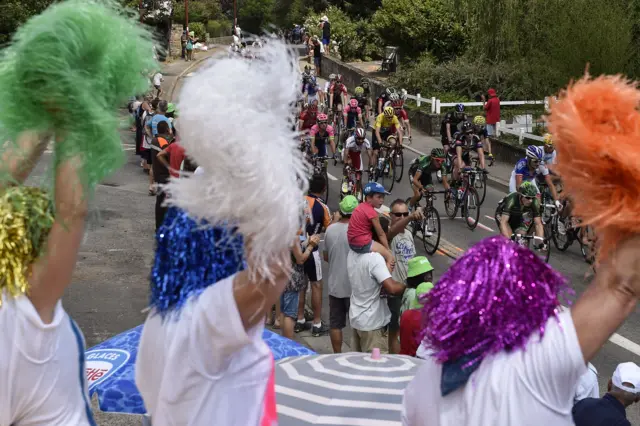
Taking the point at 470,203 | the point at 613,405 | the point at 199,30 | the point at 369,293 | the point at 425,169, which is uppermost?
the point at 613,405

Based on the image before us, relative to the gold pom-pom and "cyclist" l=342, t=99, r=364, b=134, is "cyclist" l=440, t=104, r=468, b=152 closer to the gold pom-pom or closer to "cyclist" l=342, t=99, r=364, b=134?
"cyclist" l=342, t=99, r=364, b=134

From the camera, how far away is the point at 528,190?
12.6 m

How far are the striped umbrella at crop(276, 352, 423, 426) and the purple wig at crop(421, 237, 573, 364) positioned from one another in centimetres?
166

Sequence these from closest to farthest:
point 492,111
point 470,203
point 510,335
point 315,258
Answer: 1. point 510,335
2. point 315,258
3. point 470,203
4. point 492,111

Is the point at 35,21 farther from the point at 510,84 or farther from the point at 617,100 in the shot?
the point at 510,84

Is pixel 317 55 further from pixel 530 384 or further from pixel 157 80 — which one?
pixel 530 384

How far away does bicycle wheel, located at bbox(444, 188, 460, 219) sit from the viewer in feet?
54.0

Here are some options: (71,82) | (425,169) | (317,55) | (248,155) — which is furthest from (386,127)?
(317,55)

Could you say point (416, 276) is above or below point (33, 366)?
below

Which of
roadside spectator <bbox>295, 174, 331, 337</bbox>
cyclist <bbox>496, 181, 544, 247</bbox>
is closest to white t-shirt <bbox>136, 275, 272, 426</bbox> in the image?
roadside spectator <bbox>295, 174, 331, 337</bbox>

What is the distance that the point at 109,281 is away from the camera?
11.7 meters

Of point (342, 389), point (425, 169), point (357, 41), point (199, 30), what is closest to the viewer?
point (342, 389)

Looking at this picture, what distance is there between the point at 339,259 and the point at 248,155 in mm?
6447

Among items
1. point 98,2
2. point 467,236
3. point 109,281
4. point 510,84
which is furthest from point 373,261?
point 510,84
